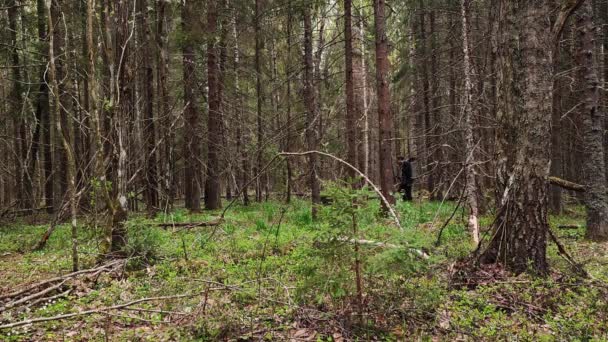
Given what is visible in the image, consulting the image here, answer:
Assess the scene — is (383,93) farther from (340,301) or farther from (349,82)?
(340,301)

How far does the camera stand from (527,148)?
5.29 metres

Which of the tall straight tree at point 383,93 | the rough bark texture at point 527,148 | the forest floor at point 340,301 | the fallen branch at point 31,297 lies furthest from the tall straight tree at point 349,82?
the fallen branch at point 31,297

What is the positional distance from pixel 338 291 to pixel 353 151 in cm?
841

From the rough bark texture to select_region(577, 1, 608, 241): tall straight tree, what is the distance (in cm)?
384

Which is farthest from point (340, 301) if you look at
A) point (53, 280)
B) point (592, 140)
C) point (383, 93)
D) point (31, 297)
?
point (383, 93)

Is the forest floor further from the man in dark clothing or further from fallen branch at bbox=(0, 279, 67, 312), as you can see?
the man in dark clothing

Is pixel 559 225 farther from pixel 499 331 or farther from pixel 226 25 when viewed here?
pixel 226 25

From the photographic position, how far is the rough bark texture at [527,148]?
206 inches

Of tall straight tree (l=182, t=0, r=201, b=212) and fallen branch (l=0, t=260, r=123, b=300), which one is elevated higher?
tall straight tree (l=182, t=0, r=201, b=212)

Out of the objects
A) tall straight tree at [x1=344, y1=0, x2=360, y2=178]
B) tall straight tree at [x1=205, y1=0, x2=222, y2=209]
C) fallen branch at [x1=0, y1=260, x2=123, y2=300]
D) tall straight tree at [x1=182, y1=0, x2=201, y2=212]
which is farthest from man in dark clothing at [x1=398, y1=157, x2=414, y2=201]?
fallen branch at [x1=0, y1=260, x2=123, y2=300]

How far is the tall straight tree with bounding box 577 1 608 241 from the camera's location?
815 centimetres

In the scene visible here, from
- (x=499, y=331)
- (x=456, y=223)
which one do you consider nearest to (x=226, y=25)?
(x=456, y=223)

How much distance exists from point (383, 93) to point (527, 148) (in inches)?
261

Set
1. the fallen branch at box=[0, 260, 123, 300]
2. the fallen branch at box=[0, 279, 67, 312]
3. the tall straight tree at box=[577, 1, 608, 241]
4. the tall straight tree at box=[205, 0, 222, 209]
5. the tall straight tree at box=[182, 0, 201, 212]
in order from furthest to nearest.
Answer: the tall straight tree at box=[205, 0, 222, 209], the tall straight tree at box=[182, 0, 201, 212], the tall straight tree at box=[577, 1, 608, 241], the fallen branch at box=[0, 260, 123, 300], the fallen branch at box=[0, 279, 67, 312]
